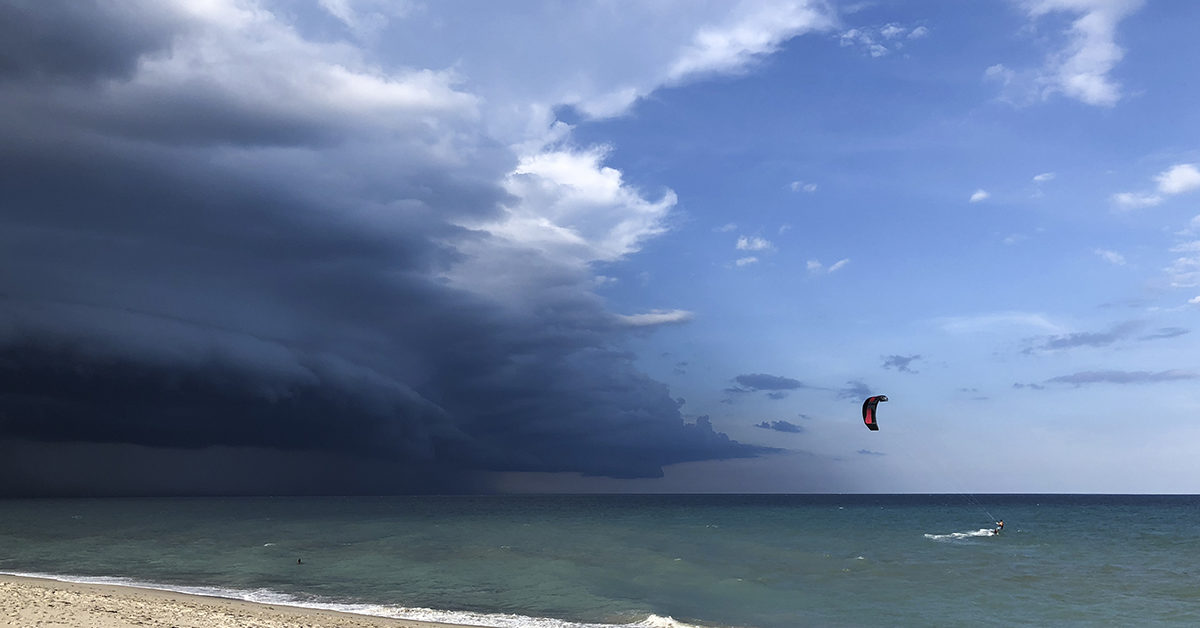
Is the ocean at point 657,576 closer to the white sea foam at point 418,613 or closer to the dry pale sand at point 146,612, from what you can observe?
the white sea foam at point 418,613

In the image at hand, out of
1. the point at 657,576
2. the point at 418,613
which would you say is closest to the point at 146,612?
the point at 418,613

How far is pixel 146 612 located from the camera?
2384cm

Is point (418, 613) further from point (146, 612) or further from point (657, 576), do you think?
point (657, 576)

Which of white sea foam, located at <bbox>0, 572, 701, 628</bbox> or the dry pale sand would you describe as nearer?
the dry pale sand

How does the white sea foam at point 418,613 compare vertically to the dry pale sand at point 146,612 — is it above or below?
below

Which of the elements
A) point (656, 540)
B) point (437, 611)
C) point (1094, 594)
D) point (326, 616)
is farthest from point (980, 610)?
point (656, 540)

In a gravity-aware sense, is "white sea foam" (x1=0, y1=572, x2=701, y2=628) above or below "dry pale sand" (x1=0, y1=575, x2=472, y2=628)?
below

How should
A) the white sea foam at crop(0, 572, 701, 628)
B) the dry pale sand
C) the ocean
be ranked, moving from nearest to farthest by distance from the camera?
the dry pale sand
the white sea foam at crop(0, 572, 701, 628)
the ocean

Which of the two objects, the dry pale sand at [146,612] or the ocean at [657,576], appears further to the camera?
the ocean at [657,576]

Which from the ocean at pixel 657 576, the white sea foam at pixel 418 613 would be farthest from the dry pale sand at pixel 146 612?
the ocean at pixel 657 576

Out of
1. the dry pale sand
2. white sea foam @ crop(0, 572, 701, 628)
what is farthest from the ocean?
the dry pale sand

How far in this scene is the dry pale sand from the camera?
858 inches

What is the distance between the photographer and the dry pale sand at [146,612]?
21781 millimetres

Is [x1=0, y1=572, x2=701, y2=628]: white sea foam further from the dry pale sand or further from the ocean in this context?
the dry pale sand
